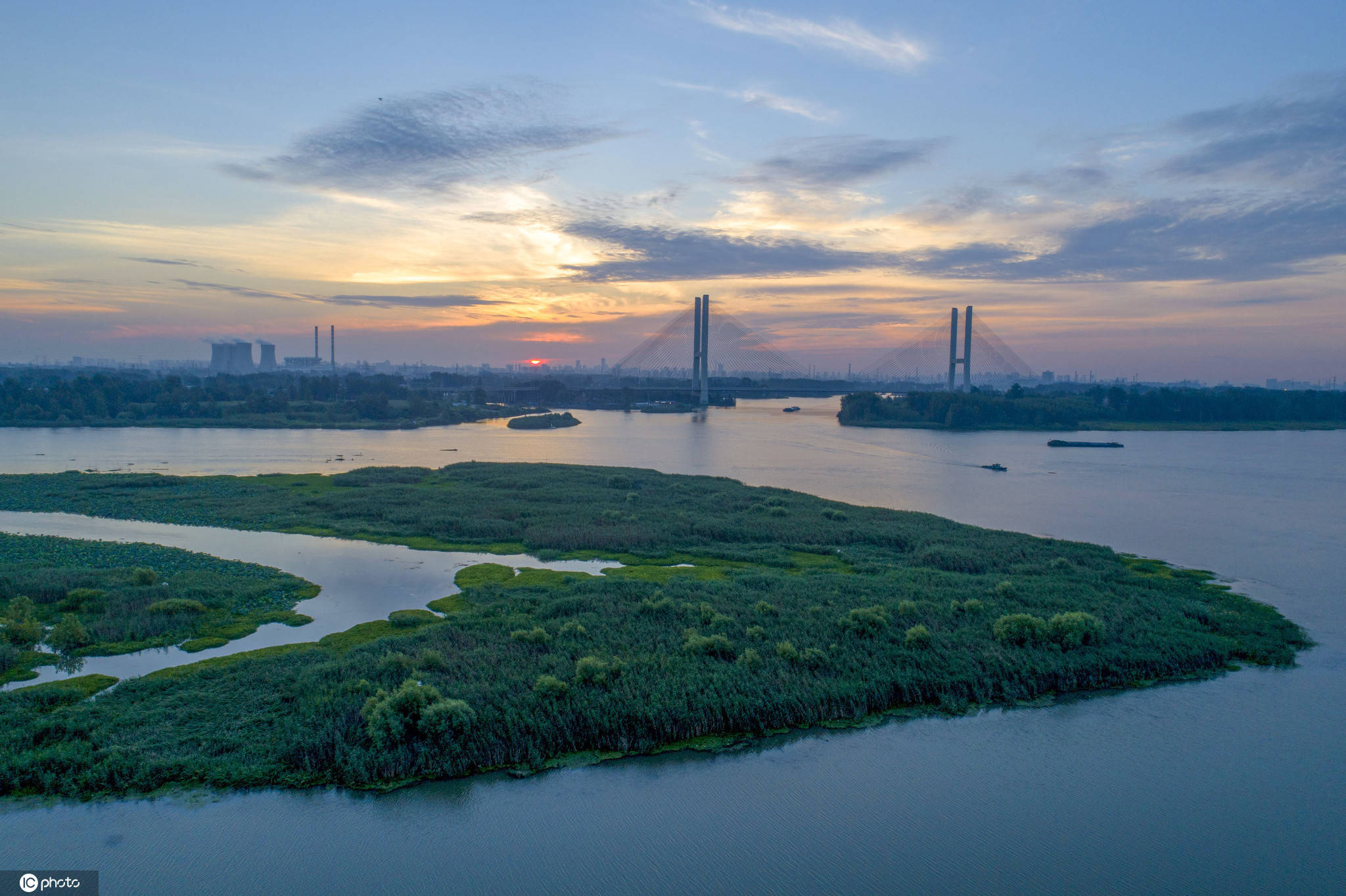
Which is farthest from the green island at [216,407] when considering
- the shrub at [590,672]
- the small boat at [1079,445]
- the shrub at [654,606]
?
the shrub at [590,672]

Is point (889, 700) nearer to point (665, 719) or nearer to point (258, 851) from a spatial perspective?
point (665, 719)

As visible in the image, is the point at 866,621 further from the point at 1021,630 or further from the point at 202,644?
the point at 202,644

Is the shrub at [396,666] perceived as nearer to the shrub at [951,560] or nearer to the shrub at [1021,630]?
the shrub at [1021,630]

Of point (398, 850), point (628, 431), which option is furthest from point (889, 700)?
point (628, 431)

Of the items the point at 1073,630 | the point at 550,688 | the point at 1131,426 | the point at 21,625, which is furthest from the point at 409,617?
the point at 1131,426

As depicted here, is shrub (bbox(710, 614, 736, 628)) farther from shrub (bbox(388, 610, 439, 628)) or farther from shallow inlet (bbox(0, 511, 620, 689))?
shallow inlet (bbox(0, 511, 620, 689))

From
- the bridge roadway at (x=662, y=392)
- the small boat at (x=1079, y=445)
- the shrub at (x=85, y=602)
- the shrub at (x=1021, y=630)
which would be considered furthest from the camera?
the bridge roadway at (x=662, y=392)

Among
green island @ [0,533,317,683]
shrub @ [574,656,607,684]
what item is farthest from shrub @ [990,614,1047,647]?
green island @ [0,533,317,683]
